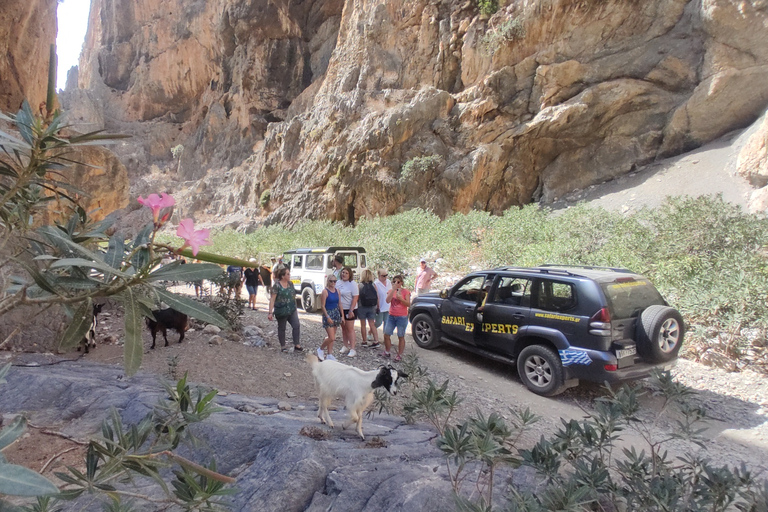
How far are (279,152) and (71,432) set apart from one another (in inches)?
1222

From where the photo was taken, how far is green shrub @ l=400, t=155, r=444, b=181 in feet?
85.5

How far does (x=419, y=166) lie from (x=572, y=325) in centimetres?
2235

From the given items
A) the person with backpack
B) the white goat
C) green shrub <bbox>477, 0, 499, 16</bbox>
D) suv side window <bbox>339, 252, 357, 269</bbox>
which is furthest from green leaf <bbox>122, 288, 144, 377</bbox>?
green shrub <bbox>477, 0, 499, 16</bbox>

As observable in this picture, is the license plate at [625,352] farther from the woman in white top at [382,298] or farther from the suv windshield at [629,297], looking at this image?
the woman in white top at [382,298]

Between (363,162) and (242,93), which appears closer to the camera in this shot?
(363,162)

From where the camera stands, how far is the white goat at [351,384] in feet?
10.7

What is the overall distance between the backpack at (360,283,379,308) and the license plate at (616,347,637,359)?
3.70 metres

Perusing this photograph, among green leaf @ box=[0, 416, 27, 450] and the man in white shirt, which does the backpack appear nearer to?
the man in white shirt

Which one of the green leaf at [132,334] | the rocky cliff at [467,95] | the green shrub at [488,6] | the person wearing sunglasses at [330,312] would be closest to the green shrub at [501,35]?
the rocky cliff at [467,95]

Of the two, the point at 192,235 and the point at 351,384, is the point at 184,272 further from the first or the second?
the point at 351,384

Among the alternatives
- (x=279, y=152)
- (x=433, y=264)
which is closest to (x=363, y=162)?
(x=279, y=152)

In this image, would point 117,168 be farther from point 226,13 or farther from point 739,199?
point 226,13

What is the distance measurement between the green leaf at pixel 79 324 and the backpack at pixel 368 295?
551 cm

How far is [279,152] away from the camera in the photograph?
31.8m
